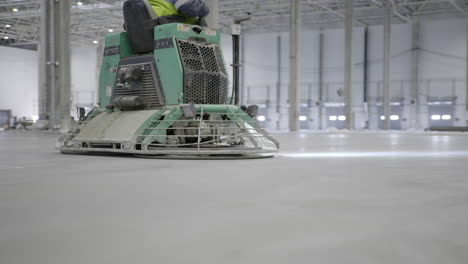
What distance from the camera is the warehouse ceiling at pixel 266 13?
33406 mm

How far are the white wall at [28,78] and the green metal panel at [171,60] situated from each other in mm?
38651

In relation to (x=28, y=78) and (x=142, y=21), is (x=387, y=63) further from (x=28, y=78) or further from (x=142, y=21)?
(x=28, y=78)

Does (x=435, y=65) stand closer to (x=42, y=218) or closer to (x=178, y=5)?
(x=178, y=5)

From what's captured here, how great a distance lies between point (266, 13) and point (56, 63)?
20.2 m

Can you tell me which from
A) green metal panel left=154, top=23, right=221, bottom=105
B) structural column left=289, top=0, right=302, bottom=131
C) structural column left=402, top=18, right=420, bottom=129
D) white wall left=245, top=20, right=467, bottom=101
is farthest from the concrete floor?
white wall left=245, top=20, right=467, bottom=101

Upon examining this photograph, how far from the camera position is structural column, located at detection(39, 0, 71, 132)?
71.5ft

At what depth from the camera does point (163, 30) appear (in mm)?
8133

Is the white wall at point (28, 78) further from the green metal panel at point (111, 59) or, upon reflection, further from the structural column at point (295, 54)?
the green metal panel at point (111, 59)

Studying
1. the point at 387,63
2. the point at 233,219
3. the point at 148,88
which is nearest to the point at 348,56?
the point at 387,63

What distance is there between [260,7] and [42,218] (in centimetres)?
3388

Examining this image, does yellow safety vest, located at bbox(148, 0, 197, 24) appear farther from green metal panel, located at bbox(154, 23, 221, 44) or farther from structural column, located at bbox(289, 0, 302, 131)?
structural column, located at bbox(289, 0, 302, 131)

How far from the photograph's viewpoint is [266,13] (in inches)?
1496

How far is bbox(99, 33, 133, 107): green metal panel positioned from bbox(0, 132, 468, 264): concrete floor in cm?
456

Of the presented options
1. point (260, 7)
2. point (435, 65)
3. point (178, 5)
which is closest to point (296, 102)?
point (260, 7)
